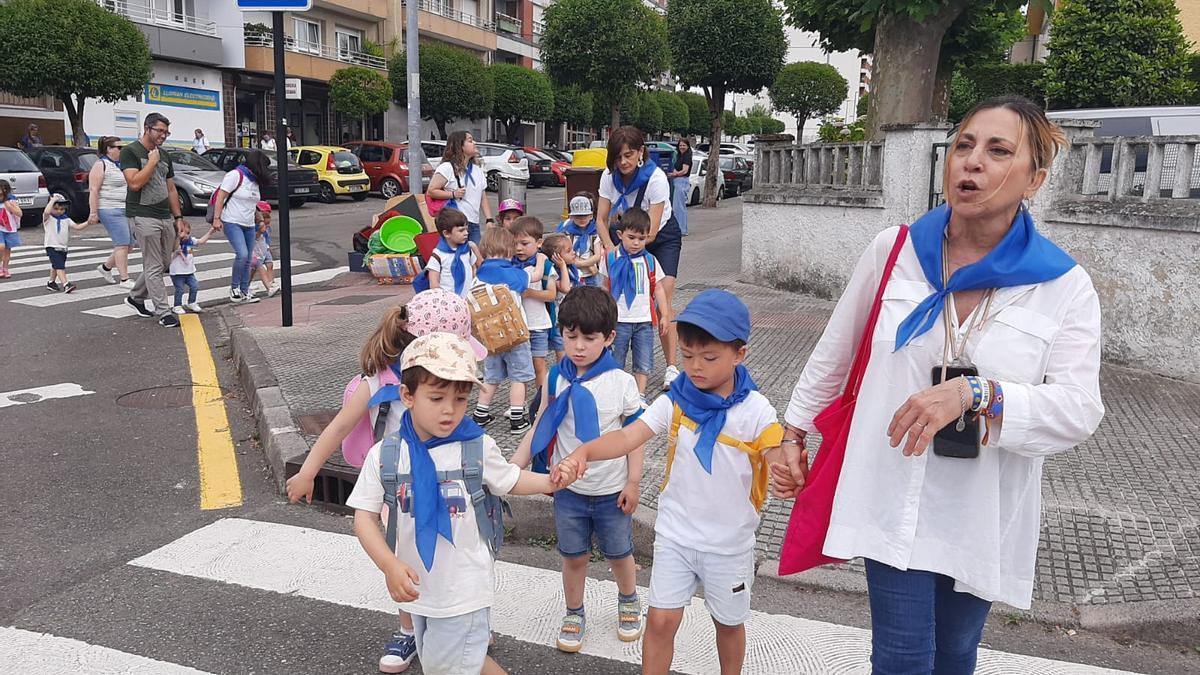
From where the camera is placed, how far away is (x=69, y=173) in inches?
725

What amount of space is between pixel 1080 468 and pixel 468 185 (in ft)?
19.2

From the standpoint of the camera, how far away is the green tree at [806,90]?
56.4m

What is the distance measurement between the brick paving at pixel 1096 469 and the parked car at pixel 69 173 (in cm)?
1197

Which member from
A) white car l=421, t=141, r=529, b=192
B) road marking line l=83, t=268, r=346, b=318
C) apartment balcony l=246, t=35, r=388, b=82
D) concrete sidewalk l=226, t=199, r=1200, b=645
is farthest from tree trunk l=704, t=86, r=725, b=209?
concrete sidewalk l=226, t=199, r=1200, b=645

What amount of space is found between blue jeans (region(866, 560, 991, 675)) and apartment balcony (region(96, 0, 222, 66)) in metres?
32.1

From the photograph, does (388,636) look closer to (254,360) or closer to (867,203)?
(254,360)

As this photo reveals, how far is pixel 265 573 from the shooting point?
402cm

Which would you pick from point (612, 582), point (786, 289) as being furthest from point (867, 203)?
point (612, 582)

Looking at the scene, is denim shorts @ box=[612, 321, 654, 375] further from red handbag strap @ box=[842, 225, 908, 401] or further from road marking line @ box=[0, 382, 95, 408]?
road marking line @ box=[0, 382, 95, 408]

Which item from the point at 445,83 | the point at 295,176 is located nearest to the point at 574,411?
the point at 295,176

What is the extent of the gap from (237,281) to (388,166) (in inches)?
675

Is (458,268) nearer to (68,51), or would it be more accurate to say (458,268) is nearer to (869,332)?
(869,332)

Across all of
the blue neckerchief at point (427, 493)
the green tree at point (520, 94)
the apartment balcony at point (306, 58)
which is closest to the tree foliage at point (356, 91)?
the apartment balcony at point (306, 58)

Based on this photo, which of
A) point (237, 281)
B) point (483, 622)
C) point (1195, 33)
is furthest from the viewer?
point (1195, 33)
